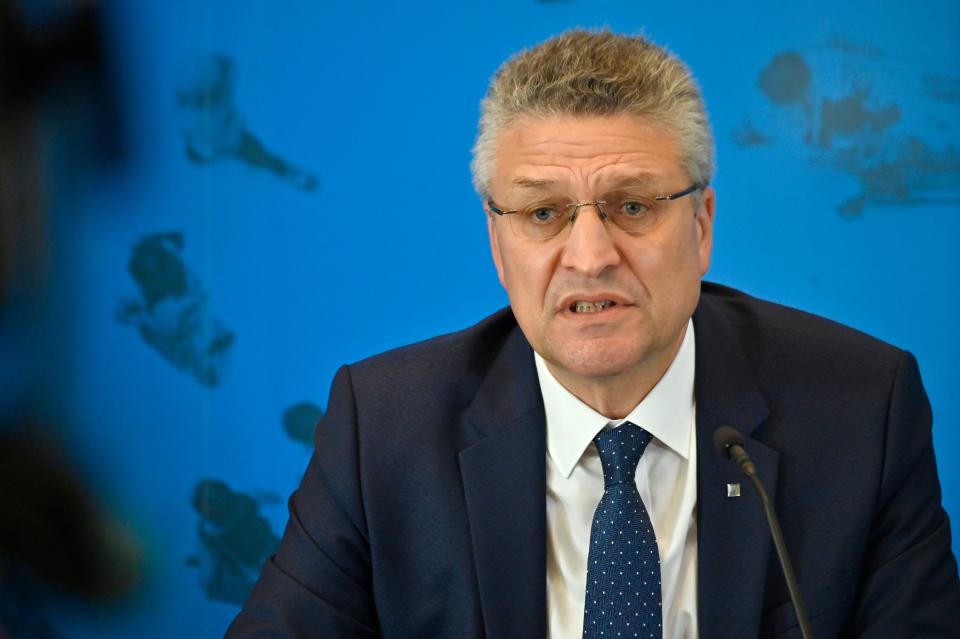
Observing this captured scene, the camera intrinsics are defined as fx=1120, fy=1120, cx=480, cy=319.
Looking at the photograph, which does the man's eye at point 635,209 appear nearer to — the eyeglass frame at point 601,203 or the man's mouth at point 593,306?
the eyeglass frame at point 601,203

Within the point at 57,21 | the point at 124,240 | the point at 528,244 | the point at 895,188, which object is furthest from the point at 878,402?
the point at 57,21

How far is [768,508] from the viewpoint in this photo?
4.66 feet

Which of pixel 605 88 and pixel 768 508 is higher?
pixel 605 88

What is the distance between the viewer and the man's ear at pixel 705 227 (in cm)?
180

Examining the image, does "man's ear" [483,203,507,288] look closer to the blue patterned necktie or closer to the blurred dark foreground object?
the blue patterned necktie

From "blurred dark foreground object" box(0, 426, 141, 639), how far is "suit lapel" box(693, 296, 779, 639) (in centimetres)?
186

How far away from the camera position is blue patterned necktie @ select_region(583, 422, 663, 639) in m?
1.66

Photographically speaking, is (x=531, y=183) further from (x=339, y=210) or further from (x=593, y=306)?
(x=339, y=210)

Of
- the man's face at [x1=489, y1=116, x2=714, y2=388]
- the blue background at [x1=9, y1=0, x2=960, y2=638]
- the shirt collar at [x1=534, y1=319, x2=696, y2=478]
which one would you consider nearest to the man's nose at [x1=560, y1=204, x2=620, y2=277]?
the man's face at [x1=489, y1=116, x2=714, y2=388]

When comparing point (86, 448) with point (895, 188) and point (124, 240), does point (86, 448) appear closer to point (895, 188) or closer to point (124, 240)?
point (124, 240)

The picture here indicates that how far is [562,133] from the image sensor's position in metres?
1.69

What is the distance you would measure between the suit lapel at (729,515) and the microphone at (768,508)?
23 centimetres

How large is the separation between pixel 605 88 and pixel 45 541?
84.8 inches

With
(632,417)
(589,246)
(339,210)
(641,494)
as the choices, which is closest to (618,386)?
(632,417)
